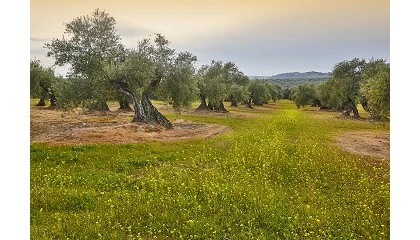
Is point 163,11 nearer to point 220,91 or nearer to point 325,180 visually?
point 325,180

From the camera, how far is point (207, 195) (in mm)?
9867

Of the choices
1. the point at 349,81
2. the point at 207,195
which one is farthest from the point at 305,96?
the point at 207,195

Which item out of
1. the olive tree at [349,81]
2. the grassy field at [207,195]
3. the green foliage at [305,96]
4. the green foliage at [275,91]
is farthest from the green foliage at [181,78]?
the green foliage at [275,91]

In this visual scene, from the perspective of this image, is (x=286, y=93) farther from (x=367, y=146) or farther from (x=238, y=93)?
(x=367, y=146)

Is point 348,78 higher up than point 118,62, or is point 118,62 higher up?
point 348,78

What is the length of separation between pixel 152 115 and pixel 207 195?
62.0 feet

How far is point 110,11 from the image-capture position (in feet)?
89.5

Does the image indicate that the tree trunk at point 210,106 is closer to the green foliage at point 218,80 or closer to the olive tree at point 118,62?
the green foliage at point 218,80

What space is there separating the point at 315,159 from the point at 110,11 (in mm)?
19966
